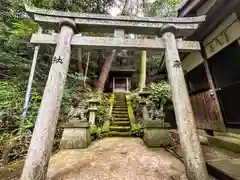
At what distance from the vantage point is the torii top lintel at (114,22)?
2843 millimetres

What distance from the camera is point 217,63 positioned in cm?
371

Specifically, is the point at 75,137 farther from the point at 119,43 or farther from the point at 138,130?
the point at 119,43

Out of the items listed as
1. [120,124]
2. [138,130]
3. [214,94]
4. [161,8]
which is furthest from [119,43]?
[161,8]

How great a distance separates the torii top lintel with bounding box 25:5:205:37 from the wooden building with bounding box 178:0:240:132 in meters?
0.60

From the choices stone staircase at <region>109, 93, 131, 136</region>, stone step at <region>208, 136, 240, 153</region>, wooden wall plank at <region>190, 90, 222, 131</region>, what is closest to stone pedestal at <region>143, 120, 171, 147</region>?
stone step at <region>208, 136, 240, 153</region>

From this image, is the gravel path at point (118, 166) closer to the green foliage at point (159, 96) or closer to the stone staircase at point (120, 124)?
the stone staircase at point (120, 124)

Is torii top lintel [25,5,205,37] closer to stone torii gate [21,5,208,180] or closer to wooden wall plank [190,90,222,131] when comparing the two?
stone torii gate [21,5,208,180]

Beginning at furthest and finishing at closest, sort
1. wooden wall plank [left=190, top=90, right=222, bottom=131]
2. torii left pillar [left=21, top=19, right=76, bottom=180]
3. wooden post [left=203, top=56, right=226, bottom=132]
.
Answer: wooden wall plank [left=190, top=90, right=222, bottom=131] < wooden post [left=203, top=56, right=226, bottom=132] < torii left pillar [left=21, top=19, right=76, bottom=180]

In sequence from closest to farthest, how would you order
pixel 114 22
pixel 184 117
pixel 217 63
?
pixel 184 117, pixel 114 22, pixel 217 63

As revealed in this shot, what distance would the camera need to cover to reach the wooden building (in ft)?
9.87

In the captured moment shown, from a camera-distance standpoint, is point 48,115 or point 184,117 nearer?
point 48,115

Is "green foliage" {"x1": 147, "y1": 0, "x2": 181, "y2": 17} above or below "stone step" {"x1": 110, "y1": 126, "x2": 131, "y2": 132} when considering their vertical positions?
above

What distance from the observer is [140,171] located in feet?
7.76

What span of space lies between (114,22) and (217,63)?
9.58 ft
